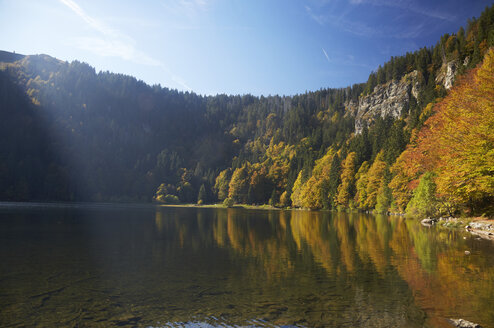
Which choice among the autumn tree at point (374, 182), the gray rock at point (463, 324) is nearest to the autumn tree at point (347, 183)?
the autumn tree at point (374, 182)

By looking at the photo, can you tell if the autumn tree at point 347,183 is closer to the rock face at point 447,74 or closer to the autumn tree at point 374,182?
the autumn tree at point 374,182

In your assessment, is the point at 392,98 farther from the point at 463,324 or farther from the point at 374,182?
the point at 463,324

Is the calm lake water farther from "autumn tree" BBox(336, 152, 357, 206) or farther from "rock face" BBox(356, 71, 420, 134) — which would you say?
"rock face" BBox(356, 71, 420, 134)

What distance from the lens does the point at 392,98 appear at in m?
182

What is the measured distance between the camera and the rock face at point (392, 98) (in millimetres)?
168788

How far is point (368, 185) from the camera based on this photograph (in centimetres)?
9362

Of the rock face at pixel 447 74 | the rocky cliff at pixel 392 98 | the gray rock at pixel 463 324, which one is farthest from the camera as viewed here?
the rocky cliff at pixel 392 98

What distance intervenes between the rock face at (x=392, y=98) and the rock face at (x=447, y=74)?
1496 centimetres

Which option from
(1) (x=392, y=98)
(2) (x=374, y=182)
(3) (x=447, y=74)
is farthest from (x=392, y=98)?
(2) (x=374, y=182)

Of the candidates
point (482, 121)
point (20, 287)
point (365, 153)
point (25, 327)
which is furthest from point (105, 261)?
point (365, 153)

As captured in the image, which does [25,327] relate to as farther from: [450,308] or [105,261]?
[450,308]

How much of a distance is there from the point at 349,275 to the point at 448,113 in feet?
121

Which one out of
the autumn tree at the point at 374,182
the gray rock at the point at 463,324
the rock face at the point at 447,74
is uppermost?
the rock face at the point at 447,74

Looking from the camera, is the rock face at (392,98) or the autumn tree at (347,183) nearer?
the autumn tree at (347,183)
